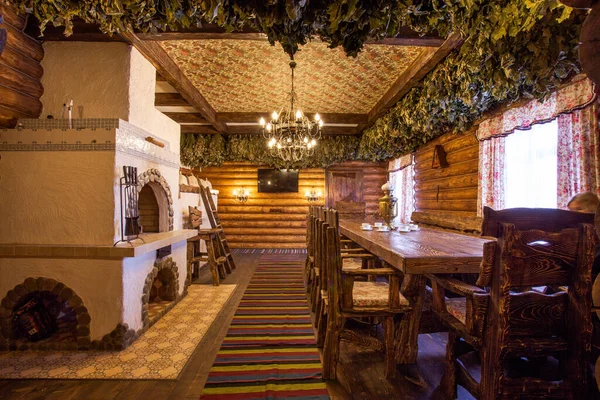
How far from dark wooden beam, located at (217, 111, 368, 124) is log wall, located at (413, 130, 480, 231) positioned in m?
1.52

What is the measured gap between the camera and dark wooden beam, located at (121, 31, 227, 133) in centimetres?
317

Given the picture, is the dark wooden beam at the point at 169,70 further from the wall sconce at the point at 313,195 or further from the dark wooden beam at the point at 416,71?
the wall sconce at the point at 313,195

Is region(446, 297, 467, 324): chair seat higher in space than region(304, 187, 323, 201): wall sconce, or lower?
lower

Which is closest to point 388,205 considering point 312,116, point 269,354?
point 269,354

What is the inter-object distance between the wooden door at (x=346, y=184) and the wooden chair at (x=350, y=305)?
698 centimetres

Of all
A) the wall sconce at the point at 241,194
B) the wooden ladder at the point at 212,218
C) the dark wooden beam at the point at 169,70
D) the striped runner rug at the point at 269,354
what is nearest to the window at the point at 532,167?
the striped runner rug at the point at 269,354

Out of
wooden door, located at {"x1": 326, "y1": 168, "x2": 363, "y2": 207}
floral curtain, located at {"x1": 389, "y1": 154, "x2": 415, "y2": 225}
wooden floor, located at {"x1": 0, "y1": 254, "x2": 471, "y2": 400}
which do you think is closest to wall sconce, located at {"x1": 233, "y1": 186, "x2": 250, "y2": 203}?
wooden door, located at {"x1": 326, "y1": 168, "x2": 363, "y2": 207}

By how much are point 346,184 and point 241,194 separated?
313 centimetres

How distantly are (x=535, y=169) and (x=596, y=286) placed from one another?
3.00 meters

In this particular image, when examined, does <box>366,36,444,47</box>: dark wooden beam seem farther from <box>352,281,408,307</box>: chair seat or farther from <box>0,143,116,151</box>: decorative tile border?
<box>0,143,116,151</box>: decorative tile border

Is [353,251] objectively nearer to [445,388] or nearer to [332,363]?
[332,363]

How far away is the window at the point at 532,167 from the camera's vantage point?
3.41 metres

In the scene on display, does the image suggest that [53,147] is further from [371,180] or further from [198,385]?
[371,180]

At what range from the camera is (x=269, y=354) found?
2668 mm
